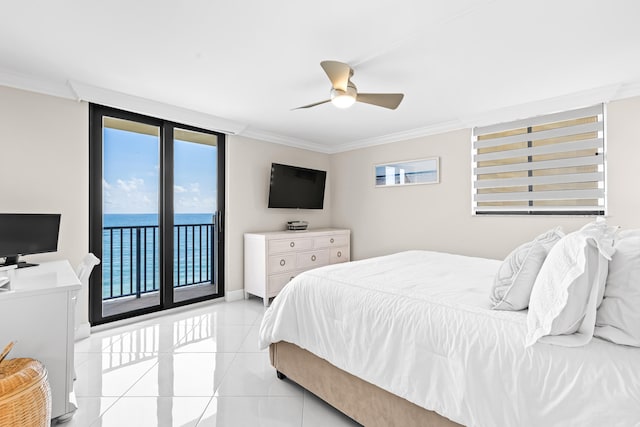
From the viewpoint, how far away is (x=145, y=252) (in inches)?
172

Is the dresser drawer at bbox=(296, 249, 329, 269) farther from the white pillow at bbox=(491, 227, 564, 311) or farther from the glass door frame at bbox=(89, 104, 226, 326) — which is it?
the white pillow at bbox=(491, 227, 564, 311)

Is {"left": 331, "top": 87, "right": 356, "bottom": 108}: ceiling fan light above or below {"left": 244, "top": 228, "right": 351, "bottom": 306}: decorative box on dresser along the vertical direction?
above

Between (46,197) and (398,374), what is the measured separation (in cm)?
320

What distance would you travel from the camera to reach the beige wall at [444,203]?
283 cm

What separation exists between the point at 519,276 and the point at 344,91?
1.69 m

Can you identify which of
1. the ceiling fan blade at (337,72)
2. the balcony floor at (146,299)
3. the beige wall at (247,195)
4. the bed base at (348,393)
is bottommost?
the balcony floor at (146,299)

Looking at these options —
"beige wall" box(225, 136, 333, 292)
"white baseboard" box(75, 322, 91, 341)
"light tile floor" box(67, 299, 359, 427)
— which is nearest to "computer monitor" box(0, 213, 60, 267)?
"white baseboard" box(75, 322, 91, 341)

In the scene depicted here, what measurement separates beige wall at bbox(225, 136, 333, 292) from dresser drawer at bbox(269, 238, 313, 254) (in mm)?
553

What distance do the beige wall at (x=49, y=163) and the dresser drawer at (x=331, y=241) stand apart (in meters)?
2.72

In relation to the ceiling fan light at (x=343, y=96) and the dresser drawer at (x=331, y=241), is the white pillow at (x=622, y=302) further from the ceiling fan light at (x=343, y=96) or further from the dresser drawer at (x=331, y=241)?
the dresser drawer at (x=331, y=241)

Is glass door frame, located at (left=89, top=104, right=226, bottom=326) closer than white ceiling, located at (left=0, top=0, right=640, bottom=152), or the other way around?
white ceiling, located at (left=0, top=0, right=640, bottom=152)

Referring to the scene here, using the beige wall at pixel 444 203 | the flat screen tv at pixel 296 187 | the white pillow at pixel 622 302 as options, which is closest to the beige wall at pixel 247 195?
the flat screen tv at pixel 296 187

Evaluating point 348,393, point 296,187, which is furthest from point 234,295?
point 348,393

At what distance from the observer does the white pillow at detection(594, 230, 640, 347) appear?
1027 mm
